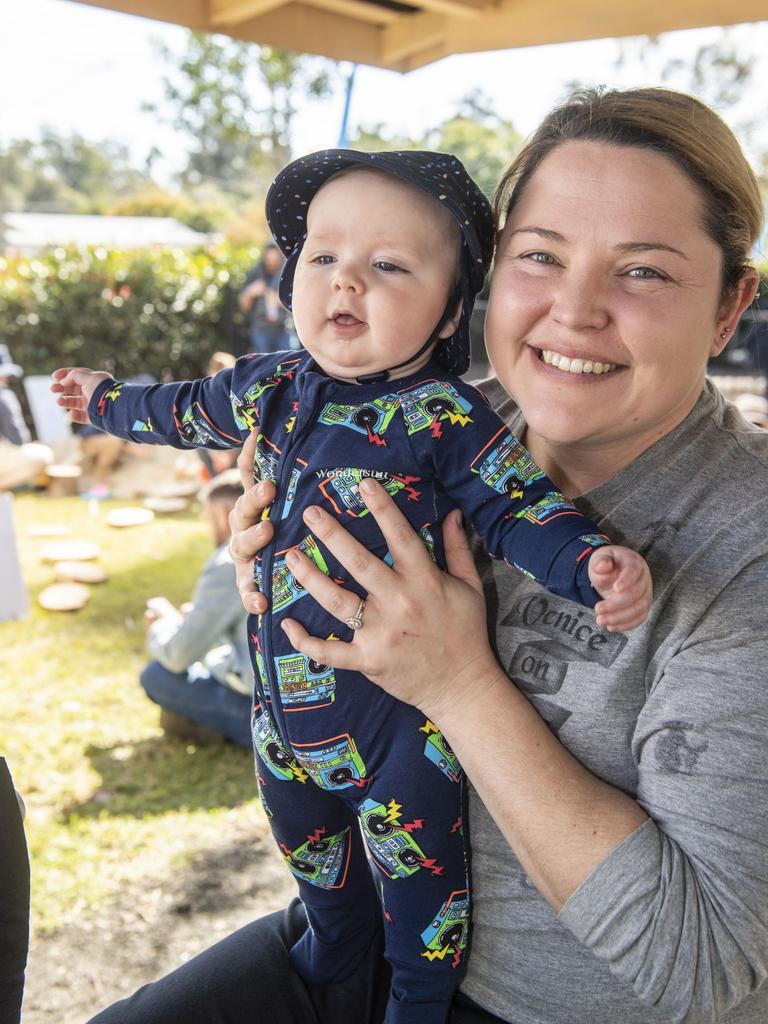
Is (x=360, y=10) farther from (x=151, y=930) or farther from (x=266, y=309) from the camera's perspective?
(x=266, y=309)

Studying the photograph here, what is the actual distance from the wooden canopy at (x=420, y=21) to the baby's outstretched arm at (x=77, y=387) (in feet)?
8.37

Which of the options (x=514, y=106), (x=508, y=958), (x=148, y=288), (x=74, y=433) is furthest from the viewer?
(x=514, y=106)

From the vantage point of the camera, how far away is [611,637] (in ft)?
4.44

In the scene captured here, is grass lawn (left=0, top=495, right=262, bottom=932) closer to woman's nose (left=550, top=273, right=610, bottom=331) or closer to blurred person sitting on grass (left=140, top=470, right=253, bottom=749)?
blurred person sitting on grass (left=140, top=470, right=253, bottom=749)

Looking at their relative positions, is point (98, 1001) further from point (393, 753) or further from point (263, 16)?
point (263, 16)

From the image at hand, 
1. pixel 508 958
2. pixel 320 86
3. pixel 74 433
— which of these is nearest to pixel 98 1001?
pixel 508 958

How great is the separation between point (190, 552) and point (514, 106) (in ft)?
107

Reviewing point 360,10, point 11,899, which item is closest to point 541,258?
point 11,899

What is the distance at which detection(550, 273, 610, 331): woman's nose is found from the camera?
139 centimetres

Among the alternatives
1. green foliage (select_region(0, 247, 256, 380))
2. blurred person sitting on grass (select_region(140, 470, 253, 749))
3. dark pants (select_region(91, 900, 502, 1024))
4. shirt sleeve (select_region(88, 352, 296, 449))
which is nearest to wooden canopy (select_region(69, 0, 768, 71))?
blurred person sitting on grass (select_region(140, 470, 253, 749))

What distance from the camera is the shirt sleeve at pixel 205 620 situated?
4.22 meters

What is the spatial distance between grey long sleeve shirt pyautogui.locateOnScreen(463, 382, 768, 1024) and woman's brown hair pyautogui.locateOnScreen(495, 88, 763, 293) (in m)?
0.29

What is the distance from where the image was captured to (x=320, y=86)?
31000mm

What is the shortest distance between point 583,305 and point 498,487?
12.2 inches
